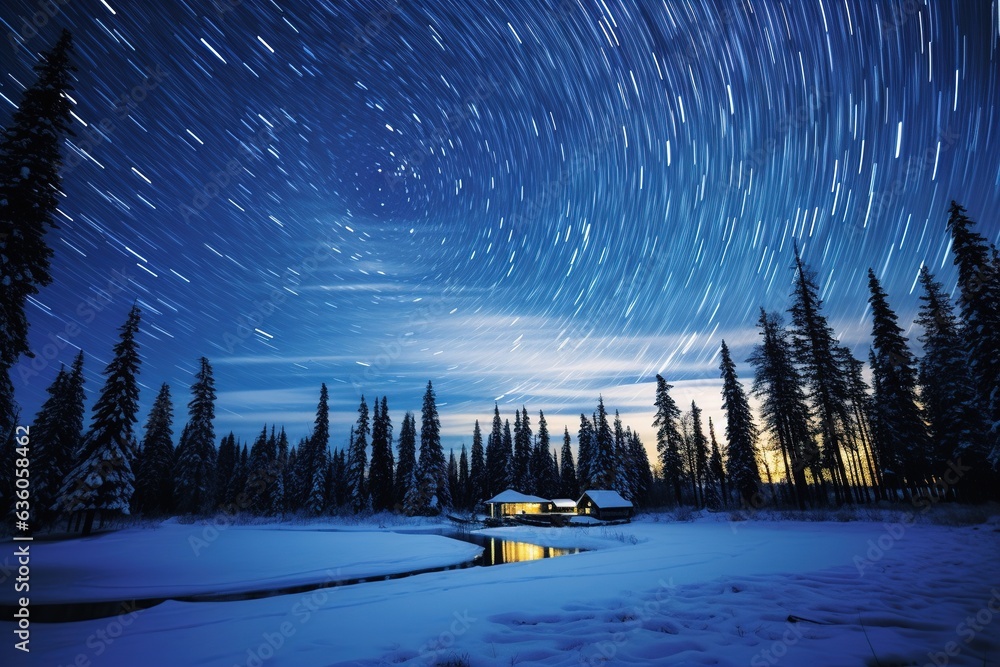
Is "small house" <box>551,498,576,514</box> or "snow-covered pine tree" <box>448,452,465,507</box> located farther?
"snow-covered pine tree" <box>448,452,465,507</box>

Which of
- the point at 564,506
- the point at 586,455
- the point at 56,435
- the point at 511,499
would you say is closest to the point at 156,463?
the point at 56,435

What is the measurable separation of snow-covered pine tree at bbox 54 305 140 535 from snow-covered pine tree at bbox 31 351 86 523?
7.53 m

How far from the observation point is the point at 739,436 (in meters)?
42.6

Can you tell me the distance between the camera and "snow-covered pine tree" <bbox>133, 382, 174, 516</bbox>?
49938 millimetres

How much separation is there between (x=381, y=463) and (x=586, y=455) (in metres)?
31.2

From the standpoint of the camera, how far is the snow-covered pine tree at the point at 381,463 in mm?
60875

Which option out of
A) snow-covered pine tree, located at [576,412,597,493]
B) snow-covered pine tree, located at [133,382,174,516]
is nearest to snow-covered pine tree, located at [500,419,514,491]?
snow-covered pine tree, located at [576,412,597,493]

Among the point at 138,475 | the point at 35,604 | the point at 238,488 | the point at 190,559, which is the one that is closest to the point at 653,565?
the point at 35,604

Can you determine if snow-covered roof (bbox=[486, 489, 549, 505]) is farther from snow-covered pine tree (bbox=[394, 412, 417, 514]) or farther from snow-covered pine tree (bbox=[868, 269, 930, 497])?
snow-covered pine tree (bbox=[868, 269, 930, 497])

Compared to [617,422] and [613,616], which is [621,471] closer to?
[617,422]

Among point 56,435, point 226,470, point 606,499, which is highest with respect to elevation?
point 56,435

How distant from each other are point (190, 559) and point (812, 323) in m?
39.9

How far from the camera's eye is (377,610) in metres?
8.27

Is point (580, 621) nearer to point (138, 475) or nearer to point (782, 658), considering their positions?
point (782, 658)
